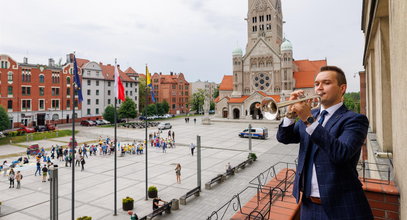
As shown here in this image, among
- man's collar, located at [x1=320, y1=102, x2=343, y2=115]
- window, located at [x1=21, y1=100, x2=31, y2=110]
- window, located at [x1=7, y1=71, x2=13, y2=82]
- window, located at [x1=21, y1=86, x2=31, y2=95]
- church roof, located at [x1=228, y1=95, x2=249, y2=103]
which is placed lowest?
man's collar, located at [x1=320, y1=102, x2=343, y2=115]

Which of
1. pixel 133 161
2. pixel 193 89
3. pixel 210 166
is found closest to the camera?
pixel 210 166

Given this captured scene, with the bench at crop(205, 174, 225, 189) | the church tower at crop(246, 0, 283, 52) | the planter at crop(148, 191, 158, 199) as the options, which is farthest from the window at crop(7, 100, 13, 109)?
the church tower at crop(246, 0, 283, 52)

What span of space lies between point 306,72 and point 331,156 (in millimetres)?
74379

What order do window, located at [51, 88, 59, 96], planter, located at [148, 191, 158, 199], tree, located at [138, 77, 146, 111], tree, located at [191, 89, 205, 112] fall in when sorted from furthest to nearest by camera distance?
tree, located at [191, 89, 205, 112]
tree, located at [138, 77, 146, 111]
window, located at [51, 88, 59, 96]
planter, located at [148, 191, 158, 199]

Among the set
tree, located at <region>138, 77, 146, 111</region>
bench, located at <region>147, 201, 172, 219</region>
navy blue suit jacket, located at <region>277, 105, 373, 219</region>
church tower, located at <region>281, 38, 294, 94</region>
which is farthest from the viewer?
tree, located at <region>138, 77, 146, 111</region>

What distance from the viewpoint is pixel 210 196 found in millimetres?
15820

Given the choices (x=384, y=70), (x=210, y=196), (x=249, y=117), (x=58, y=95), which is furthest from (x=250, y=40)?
(x=384, y=70)

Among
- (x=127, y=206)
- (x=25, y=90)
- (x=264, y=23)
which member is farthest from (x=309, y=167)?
(x=264, y=23)

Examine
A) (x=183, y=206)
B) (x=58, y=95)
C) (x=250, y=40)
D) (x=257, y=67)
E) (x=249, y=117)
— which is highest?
(x=250, y=40)

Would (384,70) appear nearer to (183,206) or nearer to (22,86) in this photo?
(183,206)

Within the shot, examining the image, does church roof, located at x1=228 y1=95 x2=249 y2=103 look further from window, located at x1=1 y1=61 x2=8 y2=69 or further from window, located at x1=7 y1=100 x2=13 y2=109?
window, located at x1=1 y1=61 x2=8 y2=69

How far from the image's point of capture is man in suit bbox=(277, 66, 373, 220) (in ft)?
7.66

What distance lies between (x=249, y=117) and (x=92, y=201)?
5540cm

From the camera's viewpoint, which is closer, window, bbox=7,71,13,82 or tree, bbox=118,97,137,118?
window, bbox=7,71,13,82
